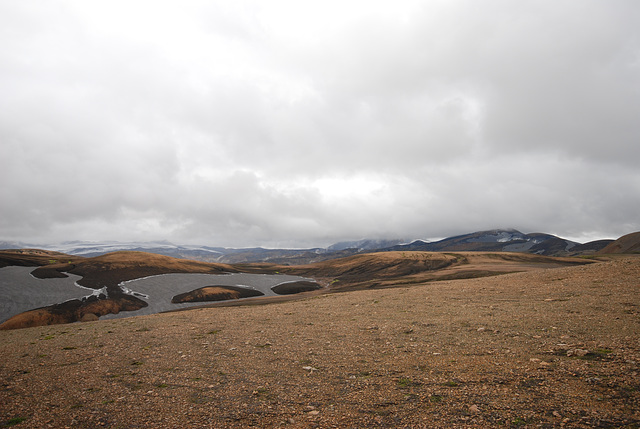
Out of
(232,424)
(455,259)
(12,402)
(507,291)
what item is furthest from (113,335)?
(455,259)

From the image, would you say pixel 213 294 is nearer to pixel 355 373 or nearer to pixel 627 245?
pixel 355 373

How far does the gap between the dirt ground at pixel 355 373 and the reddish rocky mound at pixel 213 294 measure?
47.4 meters

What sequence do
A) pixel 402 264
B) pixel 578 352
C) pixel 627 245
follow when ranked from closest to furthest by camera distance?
pixel 578 352, pixel 402 264, pixel 627 245

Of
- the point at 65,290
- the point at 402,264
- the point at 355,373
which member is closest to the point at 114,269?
the point at 65,290

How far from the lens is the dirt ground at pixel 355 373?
8.87 meters

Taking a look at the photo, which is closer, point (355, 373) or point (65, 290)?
point (355, 373)

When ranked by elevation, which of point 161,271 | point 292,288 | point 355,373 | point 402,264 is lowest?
point 292,288

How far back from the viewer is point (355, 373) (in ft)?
41.5

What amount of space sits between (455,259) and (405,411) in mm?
132381

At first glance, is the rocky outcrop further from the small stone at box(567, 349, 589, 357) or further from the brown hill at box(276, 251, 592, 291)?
the small stone at box(567, 349, 589, 357)

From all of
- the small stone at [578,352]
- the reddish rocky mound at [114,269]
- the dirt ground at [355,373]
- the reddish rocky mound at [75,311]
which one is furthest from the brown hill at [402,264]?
the small stone at [578,352]

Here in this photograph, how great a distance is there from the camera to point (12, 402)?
1037 centimetres

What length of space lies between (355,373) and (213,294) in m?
66.9

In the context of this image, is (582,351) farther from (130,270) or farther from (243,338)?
(130,270)
